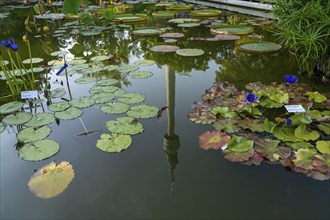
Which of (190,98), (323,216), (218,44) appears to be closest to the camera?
(323,216)

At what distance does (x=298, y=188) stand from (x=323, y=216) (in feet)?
0.58

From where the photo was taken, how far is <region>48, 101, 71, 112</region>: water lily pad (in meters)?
2.18

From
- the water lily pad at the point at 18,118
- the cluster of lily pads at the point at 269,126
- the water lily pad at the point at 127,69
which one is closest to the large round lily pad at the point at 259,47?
the cluster of lily pads at the point at 269,126

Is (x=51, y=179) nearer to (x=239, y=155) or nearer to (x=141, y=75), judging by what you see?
(x=239, y=155)

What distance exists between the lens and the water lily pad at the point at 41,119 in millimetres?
1984

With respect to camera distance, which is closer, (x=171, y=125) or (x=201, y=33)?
(x=171, y=125)

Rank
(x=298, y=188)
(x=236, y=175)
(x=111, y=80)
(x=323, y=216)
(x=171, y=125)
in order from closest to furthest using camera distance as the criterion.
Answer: (x=323, y=216), (x=298, y=188), (x=236, y=175), (x=171, y=125), (x=111, y=80)

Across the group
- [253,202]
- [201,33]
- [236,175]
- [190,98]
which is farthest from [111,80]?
[201,33]

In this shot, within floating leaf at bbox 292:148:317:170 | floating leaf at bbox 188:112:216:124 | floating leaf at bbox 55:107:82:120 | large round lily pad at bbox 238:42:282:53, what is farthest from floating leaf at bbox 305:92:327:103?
floating leaf at bbox 55:107:82:120

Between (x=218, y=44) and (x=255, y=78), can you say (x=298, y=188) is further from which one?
(x=218, y=44)

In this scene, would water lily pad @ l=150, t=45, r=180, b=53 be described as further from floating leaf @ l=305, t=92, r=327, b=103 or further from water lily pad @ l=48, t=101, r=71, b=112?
floating leaf @ l=305, t=92, r=327, b=103

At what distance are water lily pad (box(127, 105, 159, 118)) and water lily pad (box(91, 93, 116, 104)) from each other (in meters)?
0.30

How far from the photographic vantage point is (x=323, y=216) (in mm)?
1203

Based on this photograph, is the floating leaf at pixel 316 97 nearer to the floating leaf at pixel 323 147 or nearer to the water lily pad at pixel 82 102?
the floating leaf at pixel 323 147
